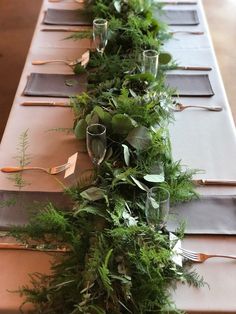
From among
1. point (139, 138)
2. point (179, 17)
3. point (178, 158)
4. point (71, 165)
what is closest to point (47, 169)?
point (71, 165)

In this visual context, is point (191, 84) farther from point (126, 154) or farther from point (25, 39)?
point (25, 39)

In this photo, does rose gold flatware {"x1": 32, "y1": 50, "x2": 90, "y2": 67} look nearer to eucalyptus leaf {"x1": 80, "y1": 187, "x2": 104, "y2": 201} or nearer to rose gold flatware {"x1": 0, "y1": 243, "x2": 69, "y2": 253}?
eucalyptus leaf {"x1": 80, "y1": 187, "x2": 104, "y2": 201}

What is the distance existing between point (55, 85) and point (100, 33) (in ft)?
0.98

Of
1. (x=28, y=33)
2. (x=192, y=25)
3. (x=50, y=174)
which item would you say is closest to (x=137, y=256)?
(x=50, y=174)

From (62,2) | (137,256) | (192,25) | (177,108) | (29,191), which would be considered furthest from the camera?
(62,2)

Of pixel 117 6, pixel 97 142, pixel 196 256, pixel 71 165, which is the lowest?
pixel 196 256

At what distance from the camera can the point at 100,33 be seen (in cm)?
197

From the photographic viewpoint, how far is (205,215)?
4.39 ft

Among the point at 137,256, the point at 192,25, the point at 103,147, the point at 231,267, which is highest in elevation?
the point at 192,25

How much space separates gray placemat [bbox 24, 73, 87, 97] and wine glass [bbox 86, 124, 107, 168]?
489 millimetres

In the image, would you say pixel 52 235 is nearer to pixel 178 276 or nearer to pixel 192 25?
pixel 178 276

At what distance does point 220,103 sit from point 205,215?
2.12 ft

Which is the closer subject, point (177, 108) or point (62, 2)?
point (177, 108)

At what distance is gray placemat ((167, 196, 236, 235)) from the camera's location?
1286 millimetres
